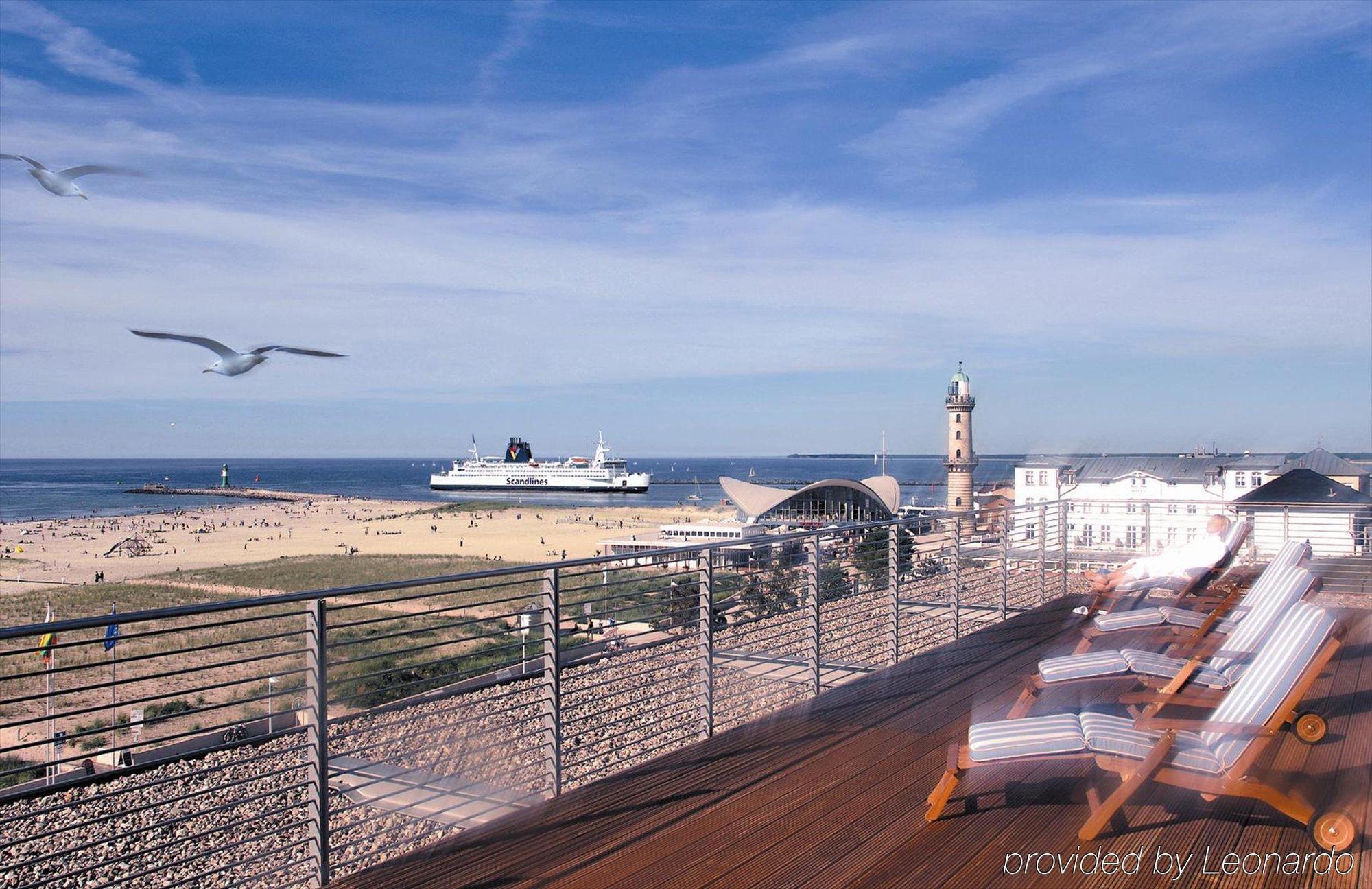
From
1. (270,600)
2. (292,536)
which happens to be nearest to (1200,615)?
(270,600)

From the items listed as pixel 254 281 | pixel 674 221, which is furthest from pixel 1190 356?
pixel 254 281

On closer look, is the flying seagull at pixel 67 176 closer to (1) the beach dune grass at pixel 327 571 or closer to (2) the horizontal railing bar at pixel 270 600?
(2) the horizontal railing bar at pixel 270 600

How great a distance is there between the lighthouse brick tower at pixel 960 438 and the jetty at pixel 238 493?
56522 mm

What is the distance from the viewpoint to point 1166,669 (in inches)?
163

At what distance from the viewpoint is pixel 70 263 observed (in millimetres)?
37812

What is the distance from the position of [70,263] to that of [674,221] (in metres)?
26.8

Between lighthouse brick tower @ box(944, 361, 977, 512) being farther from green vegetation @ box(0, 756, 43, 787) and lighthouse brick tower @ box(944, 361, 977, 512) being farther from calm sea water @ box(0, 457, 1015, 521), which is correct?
green vegetation @ box(0, 756, 43, 787)

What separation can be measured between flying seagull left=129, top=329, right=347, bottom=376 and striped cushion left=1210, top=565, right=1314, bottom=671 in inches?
246

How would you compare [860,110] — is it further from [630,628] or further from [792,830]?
[792,830]

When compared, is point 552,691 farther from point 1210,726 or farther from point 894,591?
point 894,591

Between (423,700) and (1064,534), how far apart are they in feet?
20.7

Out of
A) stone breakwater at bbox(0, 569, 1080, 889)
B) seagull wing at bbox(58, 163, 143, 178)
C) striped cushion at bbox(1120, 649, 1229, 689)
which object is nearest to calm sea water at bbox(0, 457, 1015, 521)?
stone breakwater at bbox(0, 569, 1080, 889)

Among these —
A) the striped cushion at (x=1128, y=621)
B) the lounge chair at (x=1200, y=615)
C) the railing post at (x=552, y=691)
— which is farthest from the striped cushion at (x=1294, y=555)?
the railing post at (x=552, y=691)

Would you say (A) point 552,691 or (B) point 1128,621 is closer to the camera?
(A) point 552,691
